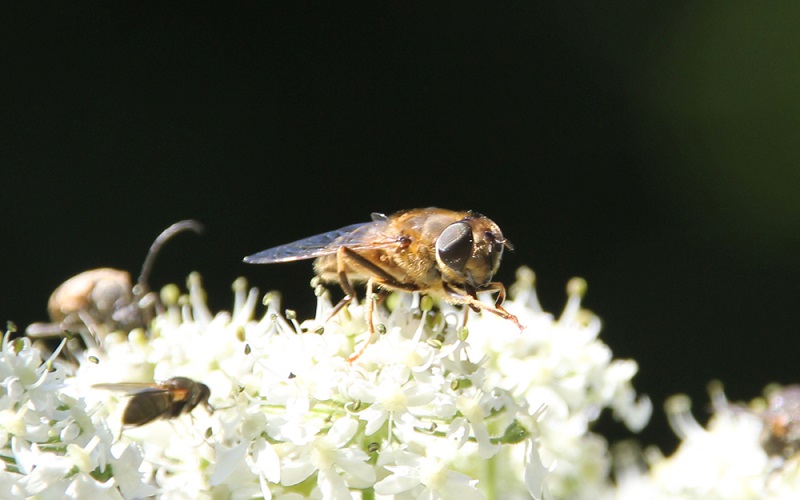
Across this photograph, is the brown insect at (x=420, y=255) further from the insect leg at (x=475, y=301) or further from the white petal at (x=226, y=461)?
the white petal at (x=226, y=461)

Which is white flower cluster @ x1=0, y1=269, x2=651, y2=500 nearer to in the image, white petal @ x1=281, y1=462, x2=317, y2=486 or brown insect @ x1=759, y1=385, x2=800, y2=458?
white petal @ x1=281, y1=462, x2=317, y2=486

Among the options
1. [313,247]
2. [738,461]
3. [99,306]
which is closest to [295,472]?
[313,247]

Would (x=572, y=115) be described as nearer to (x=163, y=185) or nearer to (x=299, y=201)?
(x=299, y=201)

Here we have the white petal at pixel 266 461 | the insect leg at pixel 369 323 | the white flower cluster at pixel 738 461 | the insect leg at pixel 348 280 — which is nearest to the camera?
the white petal at pixel 266 461

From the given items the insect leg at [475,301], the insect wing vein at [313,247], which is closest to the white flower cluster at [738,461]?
the insect leg at [475,301]

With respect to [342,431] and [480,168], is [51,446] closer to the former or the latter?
[342,431]

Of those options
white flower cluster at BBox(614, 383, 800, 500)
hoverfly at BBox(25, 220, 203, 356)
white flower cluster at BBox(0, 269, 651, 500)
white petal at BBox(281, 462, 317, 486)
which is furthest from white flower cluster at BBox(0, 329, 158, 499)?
white flower cluster at BBox(614, 383, 800, 500)
